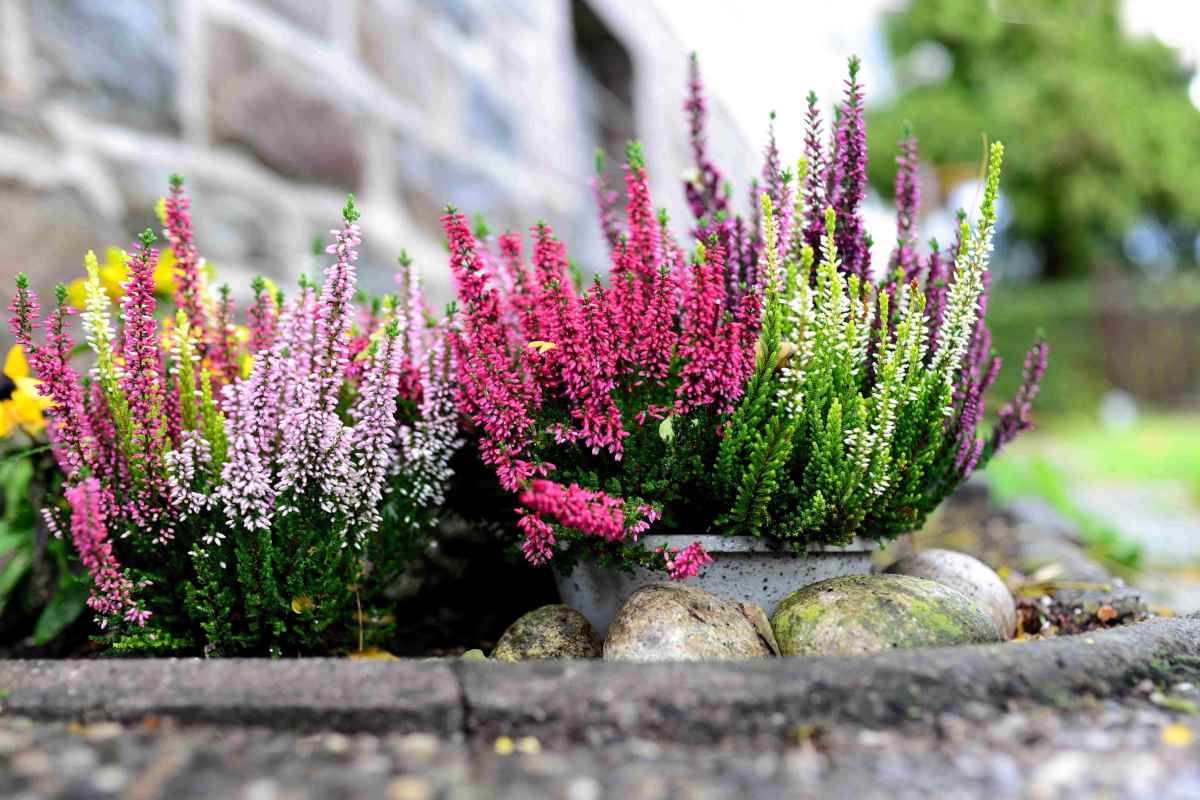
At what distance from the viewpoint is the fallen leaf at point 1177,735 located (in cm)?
116

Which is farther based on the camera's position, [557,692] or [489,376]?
[489,376]

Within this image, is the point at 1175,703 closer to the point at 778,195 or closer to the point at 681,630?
the point at 681,630

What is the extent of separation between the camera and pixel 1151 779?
1078 mm

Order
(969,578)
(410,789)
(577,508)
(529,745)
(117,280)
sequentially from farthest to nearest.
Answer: (117,280) → (969,578) → (577,508) → (529,745) → (410,789)

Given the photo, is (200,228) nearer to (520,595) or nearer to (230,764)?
(520,595)

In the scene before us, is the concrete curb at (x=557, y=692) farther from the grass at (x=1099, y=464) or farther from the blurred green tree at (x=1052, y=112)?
the blurred green tree at (x=1052, y=112)

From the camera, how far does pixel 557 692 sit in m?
1.20

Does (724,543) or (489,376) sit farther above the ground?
(489,376)

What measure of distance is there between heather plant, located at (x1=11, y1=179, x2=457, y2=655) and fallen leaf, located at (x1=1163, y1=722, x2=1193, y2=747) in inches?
44.2

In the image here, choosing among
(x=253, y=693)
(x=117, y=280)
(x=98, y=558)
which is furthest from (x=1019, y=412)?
(x=117, y=280)

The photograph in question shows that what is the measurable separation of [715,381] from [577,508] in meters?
0.35

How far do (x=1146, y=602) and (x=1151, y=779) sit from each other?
1281 millimetres

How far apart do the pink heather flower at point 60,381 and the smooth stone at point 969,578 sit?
4.92ft

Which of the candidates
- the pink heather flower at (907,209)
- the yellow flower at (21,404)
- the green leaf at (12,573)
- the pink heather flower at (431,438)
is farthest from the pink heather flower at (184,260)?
the pink heather flower at (907,209)
